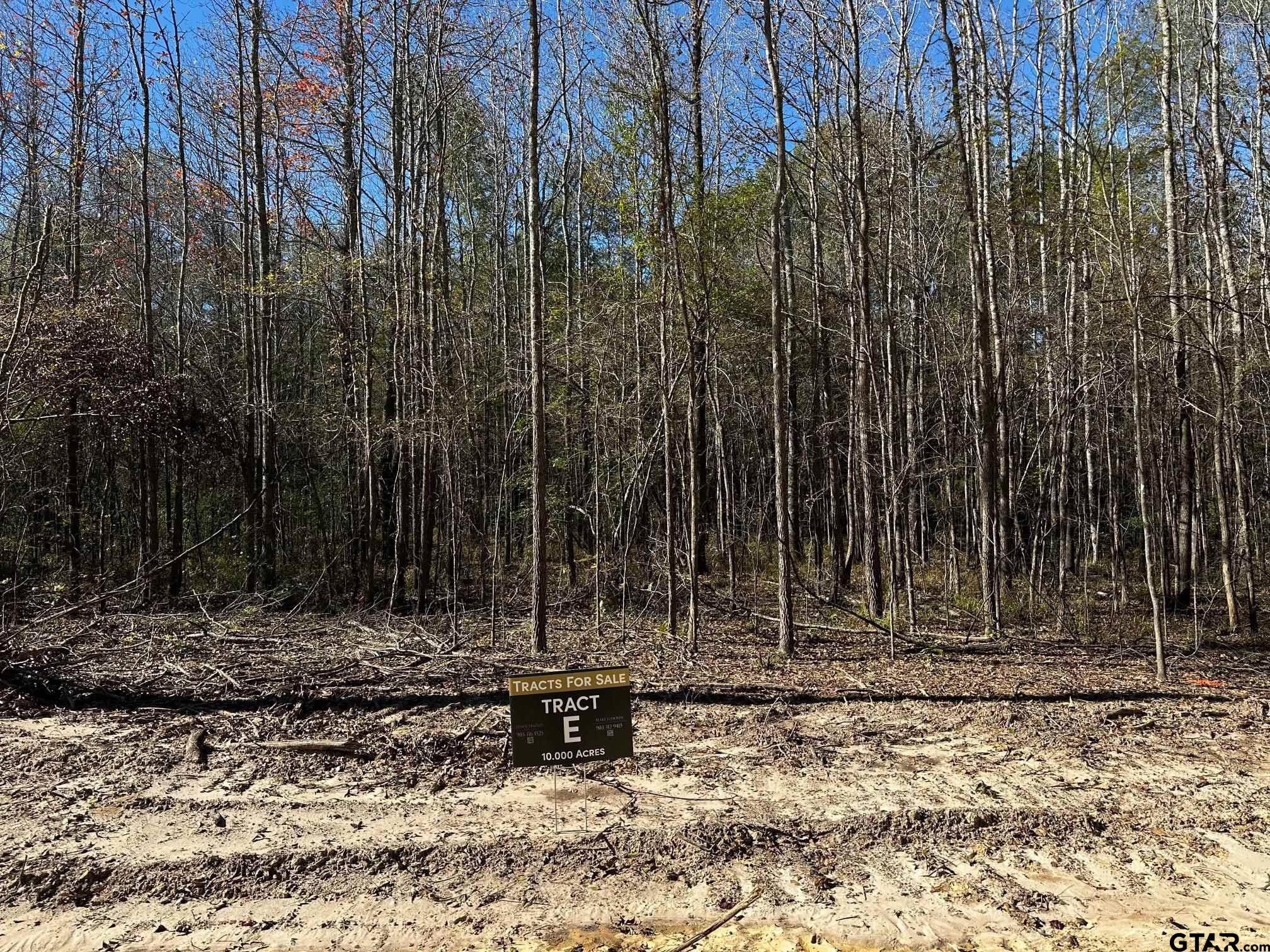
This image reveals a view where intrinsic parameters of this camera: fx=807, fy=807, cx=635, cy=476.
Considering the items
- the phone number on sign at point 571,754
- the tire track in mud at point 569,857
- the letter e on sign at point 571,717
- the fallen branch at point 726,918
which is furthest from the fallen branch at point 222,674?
the fallen branch at point 726,918

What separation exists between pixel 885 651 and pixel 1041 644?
196 centimetres

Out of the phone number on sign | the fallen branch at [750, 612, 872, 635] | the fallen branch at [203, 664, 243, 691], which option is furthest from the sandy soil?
the fallen branch at [750, 612, 872, 635]

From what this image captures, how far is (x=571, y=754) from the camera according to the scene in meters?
4.47

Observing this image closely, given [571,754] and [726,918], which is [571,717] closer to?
[571,754]

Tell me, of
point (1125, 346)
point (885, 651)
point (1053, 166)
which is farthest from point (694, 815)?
point (1053, 166)

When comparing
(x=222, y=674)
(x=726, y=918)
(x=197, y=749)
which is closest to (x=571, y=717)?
(x=726, y=918)

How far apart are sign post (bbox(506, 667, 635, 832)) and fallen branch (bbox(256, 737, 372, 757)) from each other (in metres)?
1.75

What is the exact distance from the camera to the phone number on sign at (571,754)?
4.43m

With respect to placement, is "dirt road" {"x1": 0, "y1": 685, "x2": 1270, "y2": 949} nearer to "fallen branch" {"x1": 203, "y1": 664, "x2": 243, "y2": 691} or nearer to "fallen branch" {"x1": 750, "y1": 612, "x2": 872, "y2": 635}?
"fallen branch" {"x1": 203, "y1": 664, "x2": 243, "y2": 691}

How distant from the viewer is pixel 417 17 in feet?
41.6

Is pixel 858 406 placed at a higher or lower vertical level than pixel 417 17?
lower

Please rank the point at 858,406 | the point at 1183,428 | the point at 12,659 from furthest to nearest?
the point at 1183,428
the point at 858,406
the point at 12,659

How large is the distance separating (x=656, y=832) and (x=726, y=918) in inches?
32.6

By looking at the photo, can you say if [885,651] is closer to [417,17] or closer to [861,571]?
[861,571]
